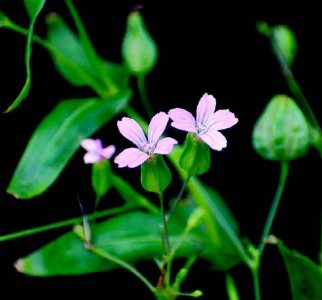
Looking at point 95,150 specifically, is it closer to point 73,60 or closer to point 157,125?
point 157,125

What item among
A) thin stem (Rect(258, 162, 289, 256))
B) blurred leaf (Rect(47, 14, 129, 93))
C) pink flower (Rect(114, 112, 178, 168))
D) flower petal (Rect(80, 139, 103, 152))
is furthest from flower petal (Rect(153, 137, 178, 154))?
blurred leaf (Rect(47, 14, 129, 93))

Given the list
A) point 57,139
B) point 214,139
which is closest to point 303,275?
point 214,139

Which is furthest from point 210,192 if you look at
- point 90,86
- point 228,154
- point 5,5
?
point 5,5

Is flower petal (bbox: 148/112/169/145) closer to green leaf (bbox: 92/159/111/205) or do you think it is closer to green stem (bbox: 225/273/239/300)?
green leaf (bbox: 92/159/111/205)

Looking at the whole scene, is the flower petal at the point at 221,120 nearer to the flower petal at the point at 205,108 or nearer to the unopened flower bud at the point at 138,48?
the flower petal at the point at 205,108

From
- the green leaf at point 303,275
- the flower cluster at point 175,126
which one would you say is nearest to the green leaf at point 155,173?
the flower cluster at point 175,126

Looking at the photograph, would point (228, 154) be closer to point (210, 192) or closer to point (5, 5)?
point (210, 192)
